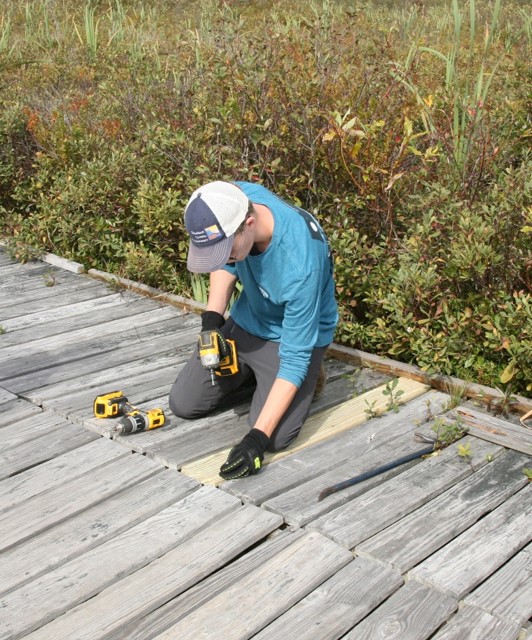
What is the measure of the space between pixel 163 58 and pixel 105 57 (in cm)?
173

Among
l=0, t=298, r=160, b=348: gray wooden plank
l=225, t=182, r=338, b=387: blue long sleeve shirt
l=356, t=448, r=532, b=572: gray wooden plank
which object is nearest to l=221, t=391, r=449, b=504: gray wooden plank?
l=225, t=182, r=338, b=387: blue long sleeve shirt

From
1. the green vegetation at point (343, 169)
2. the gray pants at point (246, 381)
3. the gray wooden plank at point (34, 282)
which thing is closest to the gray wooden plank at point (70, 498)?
the gray pants at point (246, 381)

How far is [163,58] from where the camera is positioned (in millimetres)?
9586

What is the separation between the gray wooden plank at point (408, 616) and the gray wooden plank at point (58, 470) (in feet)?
5.02

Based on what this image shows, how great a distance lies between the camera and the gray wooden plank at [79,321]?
5434 mm

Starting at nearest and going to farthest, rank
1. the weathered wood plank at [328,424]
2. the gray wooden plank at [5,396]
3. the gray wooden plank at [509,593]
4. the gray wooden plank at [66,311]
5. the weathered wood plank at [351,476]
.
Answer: the gray wooden plank at [509,593], the weathered wood plank at [351,476], the weathered wood plank at [328,424], the gray wooden plank at [5,396], the gray wooden plank at [66,311]

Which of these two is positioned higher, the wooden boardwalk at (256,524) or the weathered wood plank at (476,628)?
the weathered wood plank at (476,628)

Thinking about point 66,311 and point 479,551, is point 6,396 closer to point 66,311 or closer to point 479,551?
point 66,311

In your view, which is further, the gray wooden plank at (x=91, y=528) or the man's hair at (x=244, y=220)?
the man's hair at (x=244, y=220)

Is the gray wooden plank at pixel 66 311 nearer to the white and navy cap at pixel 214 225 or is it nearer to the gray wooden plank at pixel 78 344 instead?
the gray wooden plank at pixel 78 344

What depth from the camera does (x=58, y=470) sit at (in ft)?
12.5

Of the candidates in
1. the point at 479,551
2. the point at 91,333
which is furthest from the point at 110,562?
the point at 91,333

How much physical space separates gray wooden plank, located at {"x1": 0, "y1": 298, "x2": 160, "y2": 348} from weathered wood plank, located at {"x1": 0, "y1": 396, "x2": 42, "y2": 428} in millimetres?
902

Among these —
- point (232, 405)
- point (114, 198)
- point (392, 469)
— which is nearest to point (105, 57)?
point (114, 198)
